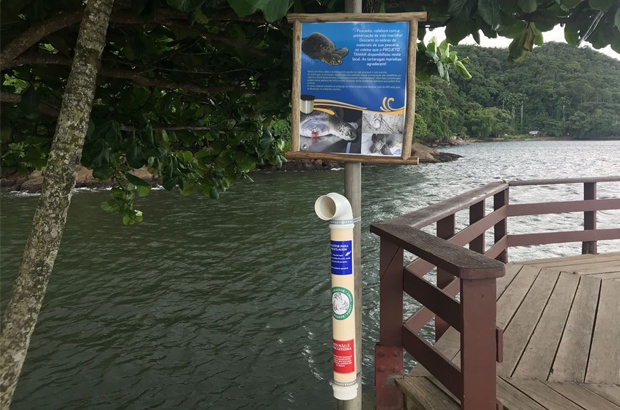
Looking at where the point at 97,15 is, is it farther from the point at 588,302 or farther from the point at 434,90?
the point at 434,90

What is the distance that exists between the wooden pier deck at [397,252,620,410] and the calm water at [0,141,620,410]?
2.28m

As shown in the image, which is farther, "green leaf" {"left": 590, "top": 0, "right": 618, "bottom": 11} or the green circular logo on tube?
"green leaf" {"left": 590, "top": 0, "right": 618, "bottom": 11}

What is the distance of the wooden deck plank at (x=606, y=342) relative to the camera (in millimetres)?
3189

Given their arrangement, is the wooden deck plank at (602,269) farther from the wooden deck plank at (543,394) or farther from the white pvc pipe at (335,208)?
the white pvc pipe at (335,208)

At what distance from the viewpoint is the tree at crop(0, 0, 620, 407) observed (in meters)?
2.35

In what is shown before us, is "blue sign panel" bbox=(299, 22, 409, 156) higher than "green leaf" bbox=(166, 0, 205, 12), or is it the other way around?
"green leaf" bbox=(166, 0, 205, 12)

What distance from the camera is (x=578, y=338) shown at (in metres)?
3.75

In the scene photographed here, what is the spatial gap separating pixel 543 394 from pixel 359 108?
1.83 metres

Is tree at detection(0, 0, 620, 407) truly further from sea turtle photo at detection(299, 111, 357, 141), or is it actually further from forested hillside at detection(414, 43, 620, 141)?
forested hillside at detection(414, 43, 620, 141)

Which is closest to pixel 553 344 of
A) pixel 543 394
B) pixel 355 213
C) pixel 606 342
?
pixel 606 342

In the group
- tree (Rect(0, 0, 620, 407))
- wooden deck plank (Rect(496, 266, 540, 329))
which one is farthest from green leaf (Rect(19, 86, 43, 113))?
wooden deck plank (Rect(496, 266, 540, 329))

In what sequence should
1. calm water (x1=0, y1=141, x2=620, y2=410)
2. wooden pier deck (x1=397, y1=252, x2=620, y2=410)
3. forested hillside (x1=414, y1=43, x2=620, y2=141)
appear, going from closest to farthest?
wooden pier deck (x1=397, y1=252, x2=620, y2=410) < calm water (x1=0, y1=141, x2=620, y2=410) < forested hillside (x1=414, y1=43, x2=620, y2=141)

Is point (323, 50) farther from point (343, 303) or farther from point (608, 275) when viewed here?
point (608, 275)

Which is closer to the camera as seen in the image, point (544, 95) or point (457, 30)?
point (457, 30)
